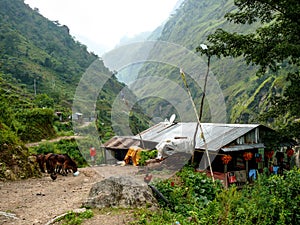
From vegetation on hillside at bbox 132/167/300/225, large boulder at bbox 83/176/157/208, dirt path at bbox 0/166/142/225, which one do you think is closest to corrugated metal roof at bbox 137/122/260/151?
vegetation on hillside at bbox 132/167/300/225

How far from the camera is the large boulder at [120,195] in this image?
6022 mm

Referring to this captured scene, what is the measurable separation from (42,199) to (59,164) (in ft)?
10.7

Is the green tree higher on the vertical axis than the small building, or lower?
higher

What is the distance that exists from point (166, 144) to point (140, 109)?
1657 mm

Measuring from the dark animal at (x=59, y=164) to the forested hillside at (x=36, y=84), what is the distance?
2.18 ft

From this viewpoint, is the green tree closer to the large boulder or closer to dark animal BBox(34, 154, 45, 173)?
the large boulder

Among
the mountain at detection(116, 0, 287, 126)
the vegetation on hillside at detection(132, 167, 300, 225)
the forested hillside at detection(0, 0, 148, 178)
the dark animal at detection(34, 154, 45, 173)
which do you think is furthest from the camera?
the dark animal at detection(34, 154, 45, 173)

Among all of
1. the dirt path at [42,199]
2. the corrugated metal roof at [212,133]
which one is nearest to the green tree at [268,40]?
the corrugated metal roof at [212,133]

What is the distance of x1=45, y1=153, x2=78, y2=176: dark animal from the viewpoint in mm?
9977

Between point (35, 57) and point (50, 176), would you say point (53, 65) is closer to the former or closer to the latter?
point (35, 57)

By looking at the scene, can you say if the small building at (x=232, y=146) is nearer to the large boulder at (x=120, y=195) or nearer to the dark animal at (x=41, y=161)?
the dark animal at (x=41, y=161)

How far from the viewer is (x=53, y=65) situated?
56.2 metres

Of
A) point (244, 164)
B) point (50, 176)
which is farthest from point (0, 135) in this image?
point (244, 164)

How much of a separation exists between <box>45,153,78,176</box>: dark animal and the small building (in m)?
1.51
